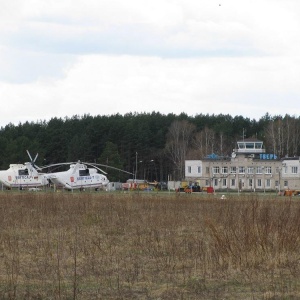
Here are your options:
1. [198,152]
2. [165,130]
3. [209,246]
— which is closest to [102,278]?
[209,246]

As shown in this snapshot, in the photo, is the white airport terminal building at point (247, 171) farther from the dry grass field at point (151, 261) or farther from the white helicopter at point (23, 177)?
the dry grass field at point (151, 261)

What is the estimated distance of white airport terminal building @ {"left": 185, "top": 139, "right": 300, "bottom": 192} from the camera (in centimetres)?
11400

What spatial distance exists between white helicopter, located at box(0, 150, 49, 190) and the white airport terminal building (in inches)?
1110

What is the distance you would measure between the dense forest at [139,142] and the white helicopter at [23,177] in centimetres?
3235

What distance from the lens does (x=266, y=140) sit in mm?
143375

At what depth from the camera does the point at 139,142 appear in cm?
14588

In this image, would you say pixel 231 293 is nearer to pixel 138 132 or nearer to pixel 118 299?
pixel 118 299

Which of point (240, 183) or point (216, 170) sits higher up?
point (216, 170)

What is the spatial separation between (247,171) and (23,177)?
35.1 m

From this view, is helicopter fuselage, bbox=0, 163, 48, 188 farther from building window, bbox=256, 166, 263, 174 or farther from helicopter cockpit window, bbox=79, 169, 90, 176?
building window, bbox=256, 166, 263, 174

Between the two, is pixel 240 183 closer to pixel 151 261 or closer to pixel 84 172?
pixel 84 172

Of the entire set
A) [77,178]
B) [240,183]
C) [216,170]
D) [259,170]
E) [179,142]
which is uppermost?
[179,142]

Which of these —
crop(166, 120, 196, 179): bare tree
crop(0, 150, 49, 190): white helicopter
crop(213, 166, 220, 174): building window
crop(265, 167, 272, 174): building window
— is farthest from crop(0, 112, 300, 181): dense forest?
crop(0, 150, 49, 190): white helicopter

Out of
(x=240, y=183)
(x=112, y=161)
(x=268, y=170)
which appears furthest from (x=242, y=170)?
(x=112, y=161)
